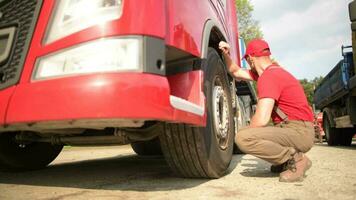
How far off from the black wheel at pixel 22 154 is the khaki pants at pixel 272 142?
2015mm

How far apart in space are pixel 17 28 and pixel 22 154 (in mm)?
2069

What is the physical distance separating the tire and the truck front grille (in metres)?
1.08

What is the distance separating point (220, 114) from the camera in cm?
351

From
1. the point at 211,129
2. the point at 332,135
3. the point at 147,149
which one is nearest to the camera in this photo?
the point at 211,129

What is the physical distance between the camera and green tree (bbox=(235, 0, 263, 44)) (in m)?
29.5

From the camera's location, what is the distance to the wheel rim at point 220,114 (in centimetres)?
329

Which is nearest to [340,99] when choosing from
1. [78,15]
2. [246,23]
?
[78,15]

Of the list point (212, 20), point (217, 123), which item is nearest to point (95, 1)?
point (212, 20)

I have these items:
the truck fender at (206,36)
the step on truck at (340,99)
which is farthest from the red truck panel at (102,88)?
the step on truck at (340,99)

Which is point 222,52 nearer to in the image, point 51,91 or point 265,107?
point 265,107

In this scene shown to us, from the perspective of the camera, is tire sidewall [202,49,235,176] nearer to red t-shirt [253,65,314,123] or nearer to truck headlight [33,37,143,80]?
red t-shirt [253,65,314,123]

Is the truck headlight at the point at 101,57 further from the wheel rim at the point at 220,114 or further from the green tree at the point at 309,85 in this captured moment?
the green tree at the point at 309,85

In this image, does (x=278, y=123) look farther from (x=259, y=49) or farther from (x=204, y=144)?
(x=204, y=144)

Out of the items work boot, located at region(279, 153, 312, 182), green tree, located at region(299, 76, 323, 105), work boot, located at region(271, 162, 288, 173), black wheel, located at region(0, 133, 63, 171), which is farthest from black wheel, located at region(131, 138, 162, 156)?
green tree, located at region(299, 76, 323, 105)
